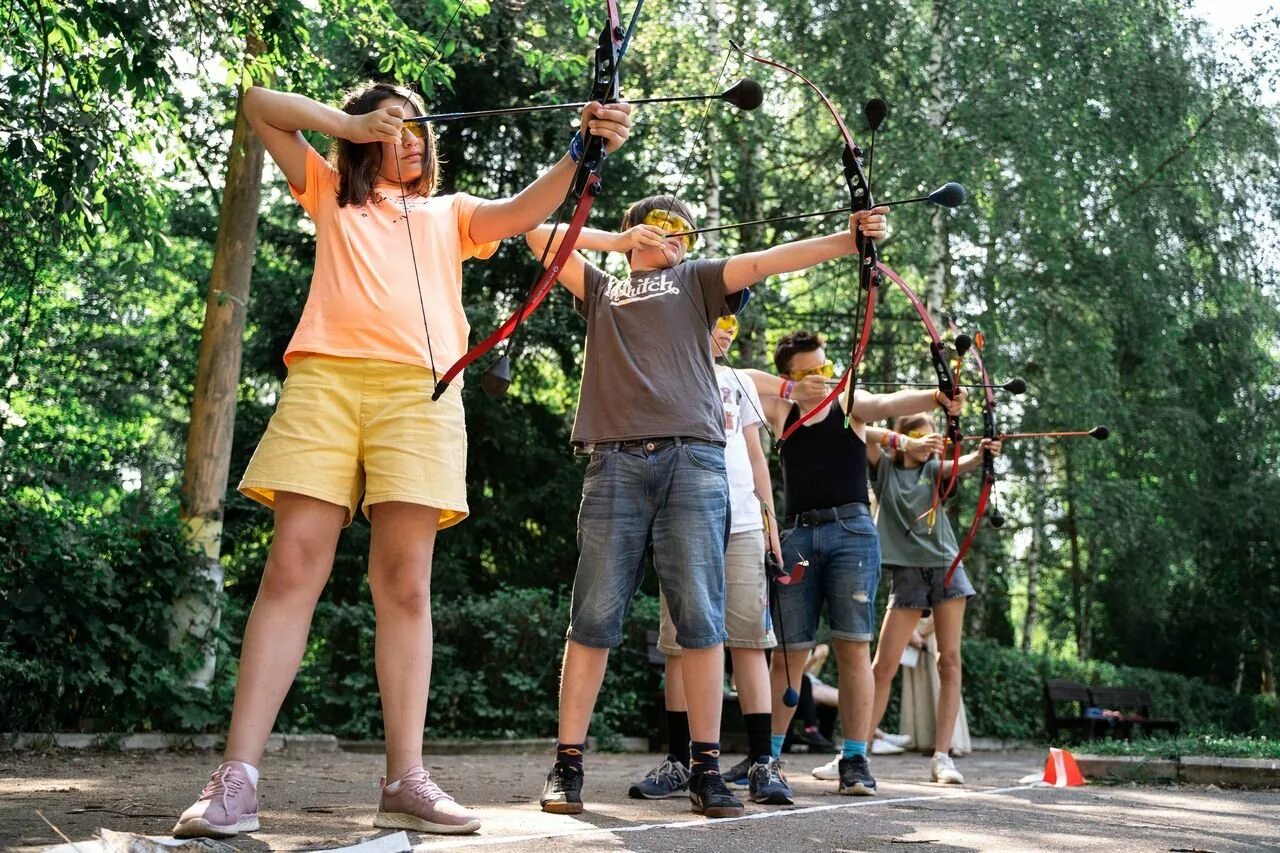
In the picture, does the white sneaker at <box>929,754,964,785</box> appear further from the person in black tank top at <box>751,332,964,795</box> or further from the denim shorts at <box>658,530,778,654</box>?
the denim shorts at <box>658,530,778,654</box>

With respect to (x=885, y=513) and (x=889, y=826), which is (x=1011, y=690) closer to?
(x=885, y=513)

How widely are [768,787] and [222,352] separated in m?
5.76

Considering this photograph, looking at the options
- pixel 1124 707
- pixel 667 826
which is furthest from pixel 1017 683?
pixel 667 826

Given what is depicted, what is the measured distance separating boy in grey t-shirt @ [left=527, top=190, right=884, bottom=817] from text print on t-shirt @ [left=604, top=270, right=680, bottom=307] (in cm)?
1

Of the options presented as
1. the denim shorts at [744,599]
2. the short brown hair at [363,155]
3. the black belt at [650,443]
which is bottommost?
the denim shorts at [744,599]

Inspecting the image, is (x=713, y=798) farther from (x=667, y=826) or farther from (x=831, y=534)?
(x=831, y=534)

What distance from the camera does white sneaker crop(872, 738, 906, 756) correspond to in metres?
10.7

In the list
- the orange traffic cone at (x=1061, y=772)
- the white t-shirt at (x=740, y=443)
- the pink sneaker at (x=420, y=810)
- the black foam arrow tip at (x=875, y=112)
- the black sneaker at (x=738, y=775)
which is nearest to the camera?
the pink sneaker at (x=420, y=810)

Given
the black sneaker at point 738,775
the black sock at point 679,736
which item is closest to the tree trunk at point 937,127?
the black sneaker at point 738,775

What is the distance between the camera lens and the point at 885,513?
7340 mm

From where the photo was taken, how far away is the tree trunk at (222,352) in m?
8.81

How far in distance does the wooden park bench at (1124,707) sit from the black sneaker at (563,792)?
11.9 m

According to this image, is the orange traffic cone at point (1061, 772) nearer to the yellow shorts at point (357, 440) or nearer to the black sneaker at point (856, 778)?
the black sneaker at point (856, 778)

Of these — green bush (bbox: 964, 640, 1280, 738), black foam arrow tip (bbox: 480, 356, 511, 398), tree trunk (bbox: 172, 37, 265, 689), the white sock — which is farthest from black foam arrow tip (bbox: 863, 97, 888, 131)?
green bush (bbox: 964, 640, 1280, 738)
